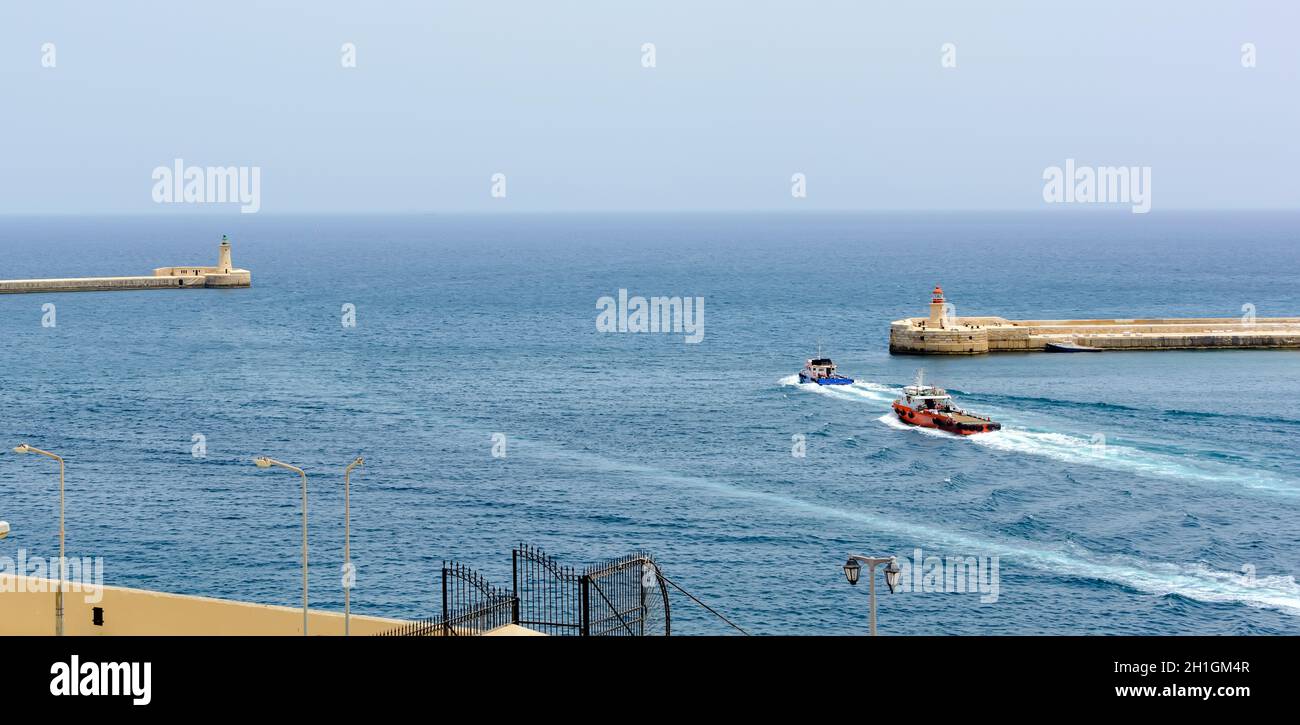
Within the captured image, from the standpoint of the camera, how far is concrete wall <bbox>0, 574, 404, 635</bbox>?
107ft

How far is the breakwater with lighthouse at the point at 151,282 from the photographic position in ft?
606

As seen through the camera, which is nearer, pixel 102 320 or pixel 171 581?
pixel 171 581

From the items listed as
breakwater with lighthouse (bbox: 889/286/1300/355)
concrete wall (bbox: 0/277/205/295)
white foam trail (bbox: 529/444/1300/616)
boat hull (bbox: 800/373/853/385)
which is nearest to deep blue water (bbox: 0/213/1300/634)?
white foam trail (bbox: 529/444/1300/616)

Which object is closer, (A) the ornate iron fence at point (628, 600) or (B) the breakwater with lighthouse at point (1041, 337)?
(A) the ornate iron fence at point (628, 600)

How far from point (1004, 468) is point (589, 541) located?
74.6 feet

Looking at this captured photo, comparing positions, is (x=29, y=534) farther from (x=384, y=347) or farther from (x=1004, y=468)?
(x=384, y=347)

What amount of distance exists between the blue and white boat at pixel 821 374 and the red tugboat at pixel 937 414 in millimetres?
12899

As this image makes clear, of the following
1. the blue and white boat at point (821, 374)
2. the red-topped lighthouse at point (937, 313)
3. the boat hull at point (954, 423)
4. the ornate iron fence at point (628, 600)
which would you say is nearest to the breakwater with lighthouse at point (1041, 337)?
the red-topped lighthouse at point (937, 313)

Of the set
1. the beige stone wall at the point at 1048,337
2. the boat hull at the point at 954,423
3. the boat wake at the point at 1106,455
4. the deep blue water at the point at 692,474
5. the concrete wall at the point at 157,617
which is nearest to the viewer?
the concrete wall at the point at 157,617

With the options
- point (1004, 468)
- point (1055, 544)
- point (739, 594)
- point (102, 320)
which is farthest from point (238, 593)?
point (102, 320)

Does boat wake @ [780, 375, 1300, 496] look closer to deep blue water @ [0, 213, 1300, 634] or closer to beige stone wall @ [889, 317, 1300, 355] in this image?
deep blue water @ [0, 213, 1300, 634]

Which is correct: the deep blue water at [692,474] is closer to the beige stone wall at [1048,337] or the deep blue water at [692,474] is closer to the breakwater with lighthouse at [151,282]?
the beige stone wall at [1048,337]

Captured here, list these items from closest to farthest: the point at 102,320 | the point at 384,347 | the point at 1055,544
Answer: the point at 1055,544, the point at 384,347, the point at 102,320
